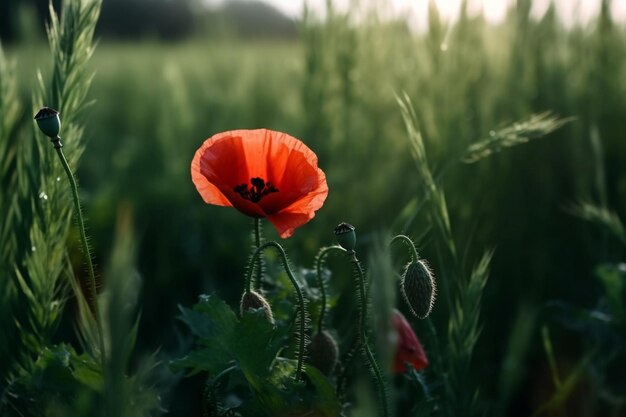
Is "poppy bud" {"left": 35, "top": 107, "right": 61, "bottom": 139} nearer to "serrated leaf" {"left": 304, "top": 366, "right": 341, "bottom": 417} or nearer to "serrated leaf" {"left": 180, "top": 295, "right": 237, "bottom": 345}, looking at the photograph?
"serrated leaf" {"left": 180, "top": 295, "right": 237, "bottom": 345}

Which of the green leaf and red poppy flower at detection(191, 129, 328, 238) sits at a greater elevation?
red poppy flower at detection(191, 129, 328, 238)

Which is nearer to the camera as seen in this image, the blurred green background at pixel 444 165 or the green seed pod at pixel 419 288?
the green seed pod at pixel 419 288

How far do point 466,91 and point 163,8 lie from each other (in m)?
26.1

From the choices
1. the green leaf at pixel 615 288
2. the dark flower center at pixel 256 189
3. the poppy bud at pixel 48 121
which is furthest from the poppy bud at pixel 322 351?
the green leaf at pixel 615 288

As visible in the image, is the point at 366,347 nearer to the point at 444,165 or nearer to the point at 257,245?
the point at 257,245

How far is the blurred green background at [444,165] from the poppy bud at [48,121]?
0.69 meters

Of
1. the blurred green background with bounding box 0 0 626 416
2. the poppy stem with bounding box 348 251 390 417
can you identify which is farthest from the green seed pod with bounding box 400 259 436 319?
the blurred green background with bounding box 0 0 626 416

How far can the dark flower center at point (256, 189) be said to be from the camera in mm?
958

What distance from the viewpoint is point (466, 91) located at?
1830 millimetres

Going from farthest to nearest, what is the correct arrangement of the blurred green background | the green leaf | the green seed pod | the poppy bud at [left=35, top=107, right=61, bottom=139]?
the blurred green background < the green leaf < the green seed pod < the poppy bud at [left=35, top=107, right=61, bottom=139]

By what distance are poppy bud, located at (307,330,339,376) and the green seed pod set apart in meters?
0.12

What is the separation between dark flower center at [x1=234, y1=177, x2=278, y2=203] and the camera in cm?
96

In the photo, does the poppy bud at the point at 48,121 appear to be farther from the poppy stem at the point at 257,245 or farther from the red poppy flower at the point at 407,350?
the red poppy flower at the point at 407,350

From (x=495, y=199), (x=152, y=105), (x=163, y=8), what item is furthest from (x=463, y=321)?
(x=163, y=8)
